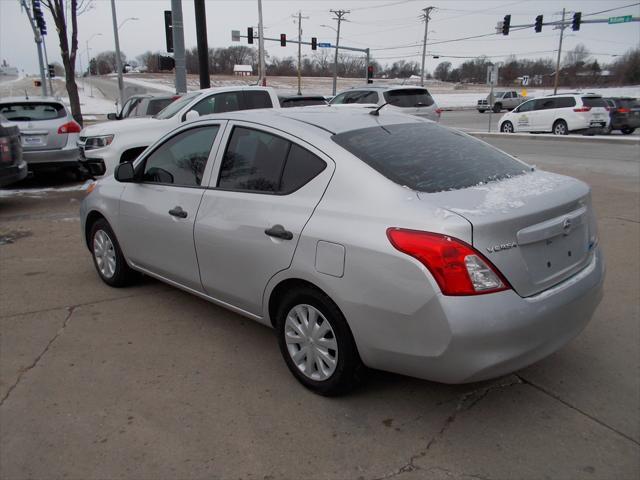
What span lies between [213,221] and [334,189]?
0.99 m

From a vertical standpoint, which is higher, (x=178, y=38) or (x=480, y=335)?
(x=178, y=38)

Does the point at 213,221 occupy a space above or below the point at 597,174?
above

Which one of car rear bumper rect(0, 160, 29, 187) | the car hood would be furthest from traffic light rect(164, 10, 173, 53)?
car rear bumper rect(0, 160, 29, 187)

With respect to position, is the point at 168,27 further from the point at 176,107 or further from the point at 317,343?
the point at 317,343

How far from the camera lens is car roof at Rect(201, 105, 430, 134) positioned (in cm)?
332

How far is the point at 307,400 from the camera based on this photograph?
3086 millimetres

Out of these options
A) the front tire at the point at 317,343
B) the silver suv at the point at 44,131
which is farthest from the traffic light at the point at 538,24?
the front tire at the point at 317,343

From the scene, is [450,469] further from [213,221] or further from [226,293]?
[213,221]

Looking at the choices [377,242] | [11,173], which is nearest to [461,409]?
[377,242]

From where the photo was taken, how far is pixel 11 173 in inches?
307

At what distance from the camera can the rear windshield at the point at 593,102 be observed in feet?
68.7

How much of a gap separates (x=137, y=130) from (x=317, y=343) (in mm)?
7277

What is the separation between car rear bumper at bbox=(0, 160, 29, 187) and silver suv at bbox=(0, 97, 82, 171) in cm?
184

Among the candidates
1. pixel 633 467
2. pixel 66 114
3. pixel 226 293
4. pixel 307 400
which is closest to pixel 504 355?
pixel 633 467
